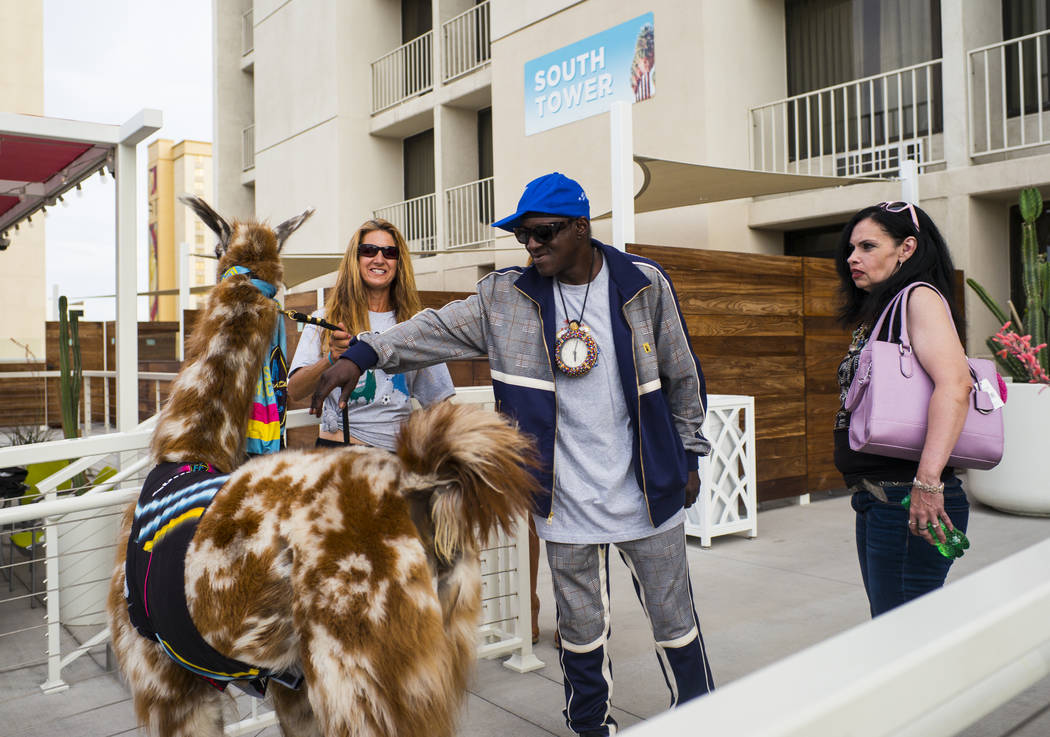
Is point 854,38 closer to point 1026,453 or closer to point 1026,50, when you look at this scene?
point 1026,50

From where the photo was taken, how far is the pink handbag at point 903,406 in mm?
2195

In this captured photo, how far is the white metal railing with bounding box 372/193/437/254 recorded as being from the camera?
49.9ft

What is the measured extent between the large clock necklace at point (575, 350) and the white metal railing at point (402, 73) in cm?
1350

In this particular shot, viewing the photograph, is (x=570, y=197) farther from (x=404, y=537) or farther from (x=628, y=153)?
(x=628, y=153)

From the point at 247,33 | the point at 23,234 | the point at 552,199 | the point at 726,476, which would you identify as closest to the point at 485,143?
the point at 247,33

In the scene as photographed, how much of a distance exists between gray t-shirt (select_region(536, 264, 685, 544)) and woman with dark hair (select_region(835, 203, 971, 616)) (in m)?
0.64

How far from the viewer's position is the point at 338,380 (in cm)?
200

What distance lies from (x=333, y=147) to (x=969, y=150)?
1117cm

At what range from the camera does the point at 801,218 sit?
923cm

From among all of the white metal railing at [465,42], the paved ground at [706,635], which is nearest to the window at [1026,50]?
the paved ground at [706,635]

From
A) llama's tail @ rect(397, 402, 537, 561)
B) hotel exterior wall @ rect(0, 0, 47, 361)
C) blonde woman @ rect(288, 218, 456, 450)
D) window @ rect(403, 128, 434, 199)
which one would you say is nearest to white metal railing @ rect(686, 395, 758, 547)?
blonde woman @ rect(288, 218, 456, 450)

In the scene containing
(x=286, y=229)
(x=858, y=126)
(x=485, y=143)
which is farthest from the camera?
(x=485, y=143)

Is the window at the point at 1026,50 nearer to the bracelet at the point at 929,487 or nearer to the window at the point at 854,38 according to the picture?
the window at the point at 854,38

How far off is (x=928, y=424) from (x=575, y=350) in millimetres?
954
